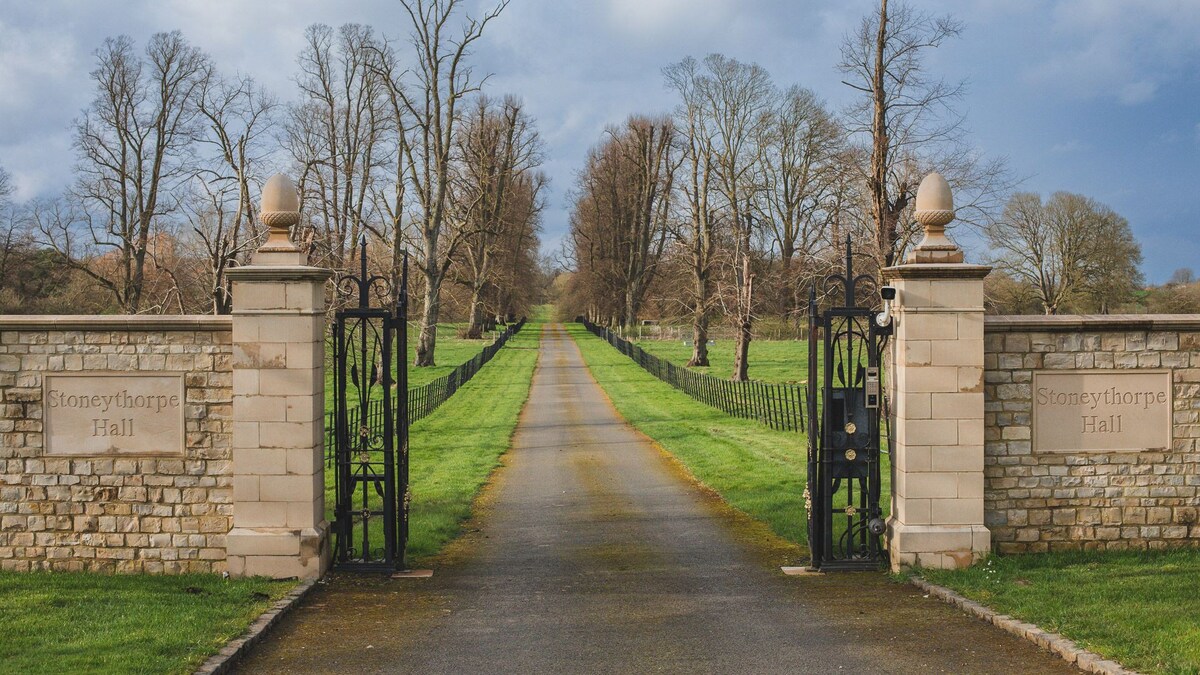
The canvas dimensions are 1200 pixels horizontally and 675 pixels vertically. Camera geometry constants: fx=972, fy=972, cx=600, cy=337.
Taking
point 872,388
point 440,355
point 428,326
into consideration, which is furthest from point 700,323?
point 872,388

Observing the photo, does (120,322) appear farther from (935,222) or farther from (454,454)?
(454,454)

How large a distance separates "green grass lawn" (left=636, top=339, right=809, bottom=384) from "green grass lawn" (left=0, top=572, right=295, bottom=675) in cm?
2163

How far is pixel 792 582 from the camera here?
29.1 ft

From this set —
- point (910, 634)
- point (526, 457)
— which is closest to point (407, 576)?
point (910, 634)

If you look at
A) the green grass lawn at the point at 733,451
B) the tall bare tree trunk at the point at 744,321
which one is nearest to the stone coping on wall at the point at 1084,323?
the green grass lawn at the point at 733,451

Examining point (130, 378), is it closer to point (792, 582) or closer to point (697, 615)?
point (697, 615)

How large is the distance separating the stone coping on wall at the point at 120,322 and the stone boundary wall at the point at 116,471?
1 centimetres

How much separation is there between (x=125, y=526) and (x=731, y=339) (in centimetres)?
5533

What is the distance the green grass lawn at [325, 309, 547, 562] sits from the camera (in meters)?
11.4

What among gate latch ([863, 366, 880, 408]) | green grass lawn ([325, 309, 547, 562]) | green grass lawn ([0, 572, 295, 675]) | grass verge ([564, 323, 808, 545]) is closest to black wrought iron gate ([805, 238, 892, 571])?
gate latch ([863, 366, 880, 408])

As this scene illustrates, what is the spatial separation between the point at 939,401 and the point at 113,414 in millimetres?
7536

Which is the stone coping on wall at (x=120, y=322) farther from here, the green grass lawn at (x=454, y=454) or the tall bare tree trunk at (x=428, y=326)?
the tall bare tree trunk at (x=428, y=326)

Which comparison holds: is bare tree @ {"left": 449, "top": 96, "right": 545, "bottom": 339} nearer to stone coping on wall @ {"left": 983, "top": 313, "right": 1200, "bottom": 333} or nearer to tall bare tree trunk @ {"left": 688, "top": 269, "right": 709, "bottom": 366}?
tall bare tree trunk @ {"left": 688, "top": 269, "right": 709, "bottom": 366}

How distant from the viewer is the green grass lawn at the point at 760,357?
36.3 metres
